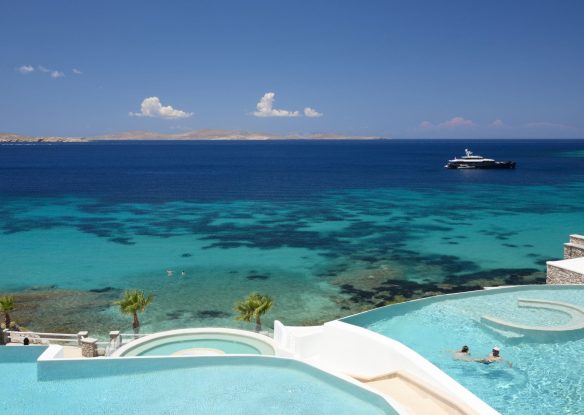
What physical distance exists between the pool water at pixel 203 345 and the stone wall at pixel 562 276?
16944 millimetres

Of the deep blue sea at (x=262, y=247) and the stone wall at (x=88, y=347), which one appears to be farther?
the deep blue sea at (x=262, y=247)

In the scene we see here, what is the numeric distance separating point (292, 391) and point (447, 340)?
22.8 feet

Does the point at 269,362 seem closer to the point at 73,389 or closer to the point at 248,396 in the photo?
the point at 248,396

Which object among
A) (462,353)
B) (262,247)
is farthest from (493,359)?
(262,247)

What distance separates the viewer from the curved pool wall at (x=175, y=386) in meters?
12.6

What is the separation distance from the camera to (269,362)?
578 inches

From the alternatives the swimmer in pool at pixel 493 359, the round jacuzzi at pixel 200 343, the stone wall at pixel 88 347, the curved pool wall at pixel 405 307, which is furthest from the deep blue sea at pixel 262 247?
the swimmer in pool at pixel 493 359

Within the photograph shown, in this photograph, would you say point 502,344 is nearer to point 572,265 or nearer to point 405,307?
point 405,307

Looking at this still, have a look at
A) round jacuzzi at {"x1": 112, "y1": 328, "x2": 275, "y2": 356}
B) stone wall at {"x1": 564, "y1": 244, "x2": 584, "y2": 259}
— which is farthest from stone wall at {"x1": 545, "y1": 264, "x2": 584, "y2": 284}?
round jacuzzi at {"x1": 112, "y1": 328, "x2": 275, "y2": 356}

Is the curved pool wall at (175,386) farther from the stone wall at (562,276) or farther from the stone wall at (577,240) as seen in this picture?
the stone wall at (577,240)

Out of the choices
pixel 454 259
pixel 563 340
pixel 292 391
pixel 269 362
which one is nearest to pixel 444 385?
pixel 292 391

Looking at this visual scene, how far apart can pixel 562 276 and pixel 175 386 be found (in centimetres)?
2119

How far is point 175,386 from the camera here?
45.0ft

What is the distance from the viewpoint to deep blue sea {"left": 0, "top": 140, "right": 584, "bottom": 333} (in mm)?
30766
